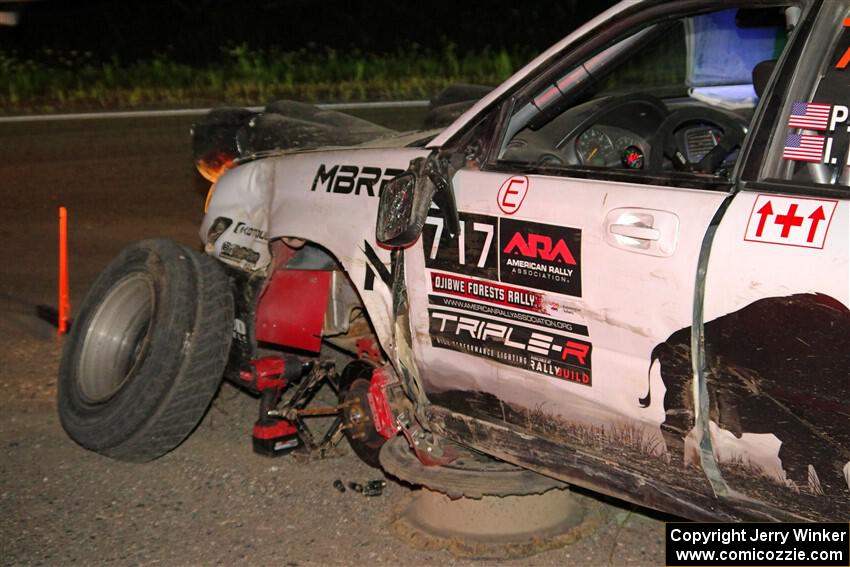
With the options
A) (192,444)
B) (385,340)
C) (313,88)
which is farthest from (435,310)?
(313,88)

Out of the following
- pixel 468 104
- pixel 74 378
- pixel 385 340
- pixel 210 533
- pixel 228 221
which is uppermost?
pixel 468 104

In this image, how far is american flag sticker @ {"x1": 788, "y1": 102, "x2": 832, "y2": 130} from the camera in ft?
10.2

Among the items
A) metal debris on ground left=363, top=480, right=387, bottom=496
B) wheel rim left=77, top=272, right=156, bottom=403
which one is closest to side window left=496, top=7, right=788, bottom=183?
metal debris on ground left=363, top=480, right=387, bottom=496

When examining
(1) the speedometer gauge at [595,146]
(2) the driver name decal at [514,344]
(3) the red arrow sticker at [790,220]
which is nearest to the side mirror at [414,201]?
(2) the driver name decal at [514,344]

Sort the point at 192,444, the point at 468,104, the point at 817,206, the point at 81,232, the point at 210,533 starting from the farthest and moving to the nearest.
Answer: the point at 81,232 < the point at 468,104 < the point at 192,444 < the point at 210,533 < the point at 817,206

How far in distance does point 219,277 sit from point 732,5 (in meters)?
2.52

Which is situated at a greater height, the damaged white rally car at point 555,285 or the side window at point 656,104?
the side window at point 656,104

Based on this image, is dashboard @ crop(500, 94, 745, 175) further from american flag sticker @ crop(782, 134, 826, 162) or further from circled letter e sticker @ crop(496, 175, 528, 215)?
american flag sticker @ crop(782, 134, 826, 162)

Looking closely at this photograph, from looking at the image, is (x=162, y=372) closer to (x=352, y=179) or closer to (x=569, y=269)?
(x=352, y=179)

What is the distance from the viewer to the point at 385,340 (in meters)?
4.19

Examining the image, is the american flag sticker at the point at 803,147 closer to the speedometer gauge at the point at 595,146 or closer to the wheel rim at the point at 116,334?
the speedometer gauge at the point at 595,146

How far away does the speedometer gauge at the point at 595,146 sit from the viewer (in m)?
4.51

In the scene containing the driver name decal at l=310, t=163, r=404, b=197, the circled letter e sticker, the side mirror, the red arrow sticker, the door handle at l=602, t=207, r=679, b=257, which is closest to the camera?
the red arrow sticker

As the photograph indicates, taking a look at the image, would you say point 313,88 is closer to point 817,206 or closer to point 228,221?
point 228,221
